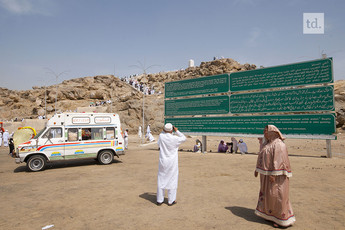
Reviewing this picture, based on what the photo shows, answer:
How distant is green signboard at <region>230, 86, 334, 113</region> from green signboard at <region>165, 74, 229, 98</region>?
A: 119 cm

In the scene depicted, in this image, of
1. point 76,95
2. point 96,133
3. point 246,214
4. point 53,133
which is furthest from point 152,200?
point 76,95

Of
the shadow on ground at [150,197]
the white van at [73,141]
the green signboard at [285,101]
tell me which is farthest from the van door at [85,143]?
the green signboard at [285,101]

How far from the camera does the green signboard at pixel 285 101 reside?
443 inches

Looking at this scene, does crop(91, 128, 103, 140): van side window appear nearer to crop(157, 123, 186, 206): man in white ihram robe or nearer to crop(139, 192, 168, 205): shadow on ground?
crop(139, 192, 168, 205): shadow on ground

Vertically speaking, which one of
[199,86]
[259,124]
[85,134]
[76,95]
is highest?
[76,95]

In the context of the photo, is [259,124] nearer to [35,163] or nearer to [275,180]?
[275,180]

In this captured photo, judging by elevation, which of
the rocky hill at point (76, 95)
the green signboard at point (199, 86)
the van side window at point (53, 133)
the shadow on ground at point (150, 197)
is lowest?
the shadow on ground at point (150, 197)

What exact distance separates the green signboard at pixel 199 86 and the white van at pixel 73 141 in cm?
666

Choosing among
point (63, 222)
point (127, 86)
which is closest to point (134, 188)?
point (63, 222)

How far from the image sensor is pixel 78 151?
10844 mm

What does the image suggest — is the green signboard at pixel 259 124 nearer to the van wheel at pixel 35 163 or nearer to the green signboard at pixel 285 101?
the green signboard at pixel 285 101

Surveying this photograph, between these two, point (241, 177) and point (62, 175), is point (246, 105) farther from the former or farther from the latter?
point (62, 175)

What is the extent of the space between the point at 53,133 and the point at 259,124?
1121 cm

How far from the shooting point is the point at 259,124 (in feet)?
42.9
